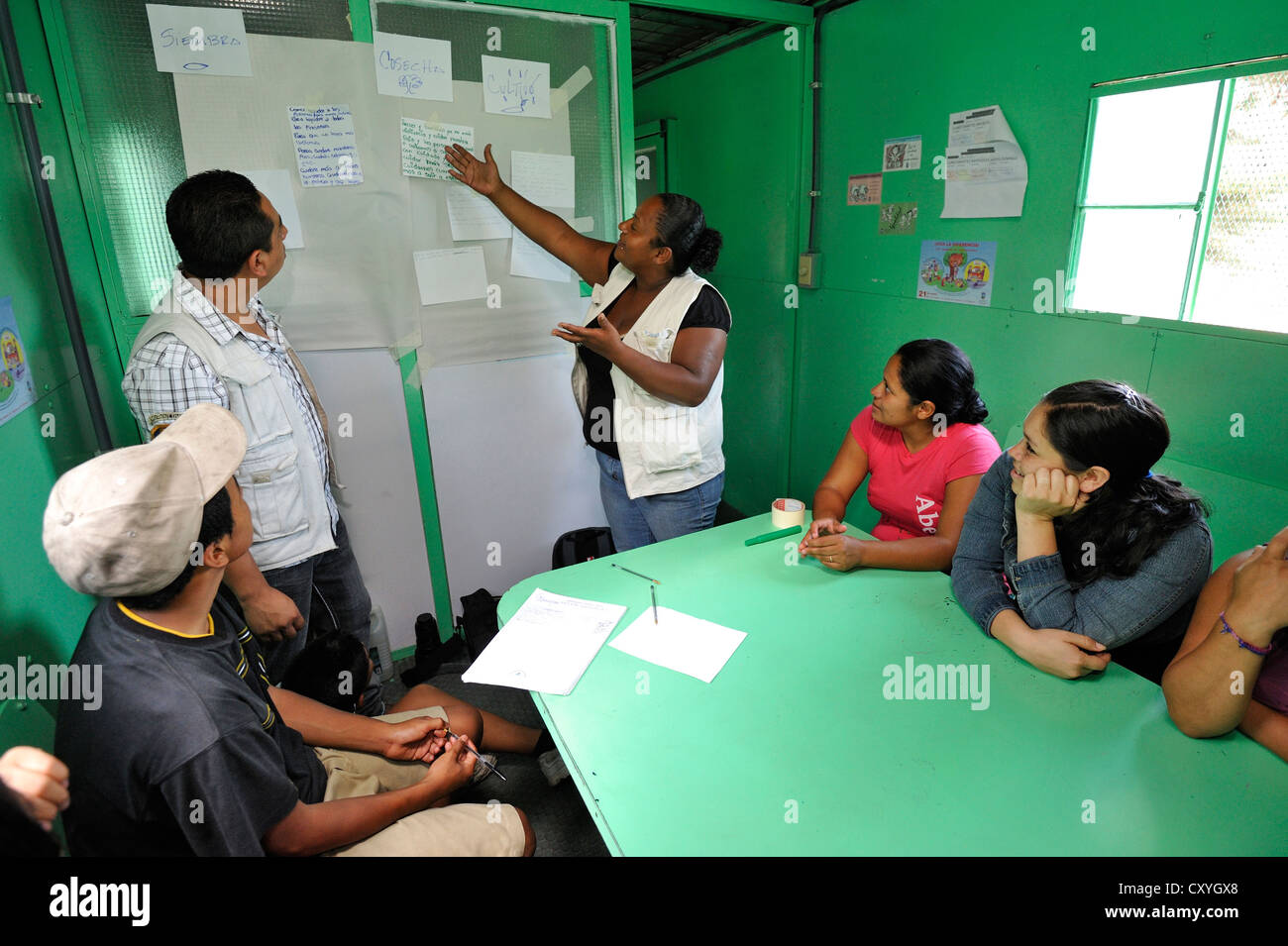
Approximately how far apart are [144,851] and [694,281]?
1.85m

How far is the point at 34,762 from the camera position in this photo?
2.59ft

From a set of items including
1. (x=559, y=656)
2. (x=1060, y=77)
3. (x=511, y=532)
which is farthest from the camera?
(x=511, y=532)

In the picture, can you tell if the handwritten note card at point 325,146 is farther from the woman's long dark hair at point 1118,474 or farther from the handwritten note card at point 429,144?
the woman's long dark hair at point 1118,474

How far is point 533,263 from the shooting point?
2539 mm

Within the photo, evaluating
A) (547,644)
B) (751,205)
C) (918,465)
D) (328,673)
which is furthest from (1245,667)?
(751,205)

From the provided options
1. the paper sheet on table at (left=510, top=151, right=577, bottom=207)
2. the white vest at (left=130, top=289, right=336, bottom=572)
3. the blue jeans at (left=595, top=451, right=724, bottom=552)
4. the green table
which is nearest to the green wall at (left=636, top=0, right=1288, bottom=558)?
the green table

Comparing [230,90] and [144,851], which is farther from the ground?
[230,90]

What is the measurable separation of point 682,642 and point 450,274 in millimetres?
1637

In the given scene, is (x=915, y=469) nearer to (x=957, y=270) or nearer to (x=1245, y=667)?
(x=1245, y=667)

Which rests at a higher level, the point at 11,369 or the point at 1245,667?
the point at 11,369

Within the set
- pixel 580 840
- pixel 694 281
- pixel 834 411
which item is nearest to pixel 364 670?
pixel 580 840

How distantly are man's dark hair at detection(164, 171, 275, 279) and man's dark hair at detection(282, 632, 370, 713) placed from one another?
101 cm

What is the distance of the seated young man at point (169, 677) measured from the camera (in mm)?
972

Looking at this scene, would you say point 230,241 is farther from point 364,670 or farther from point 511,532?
point 511,532
